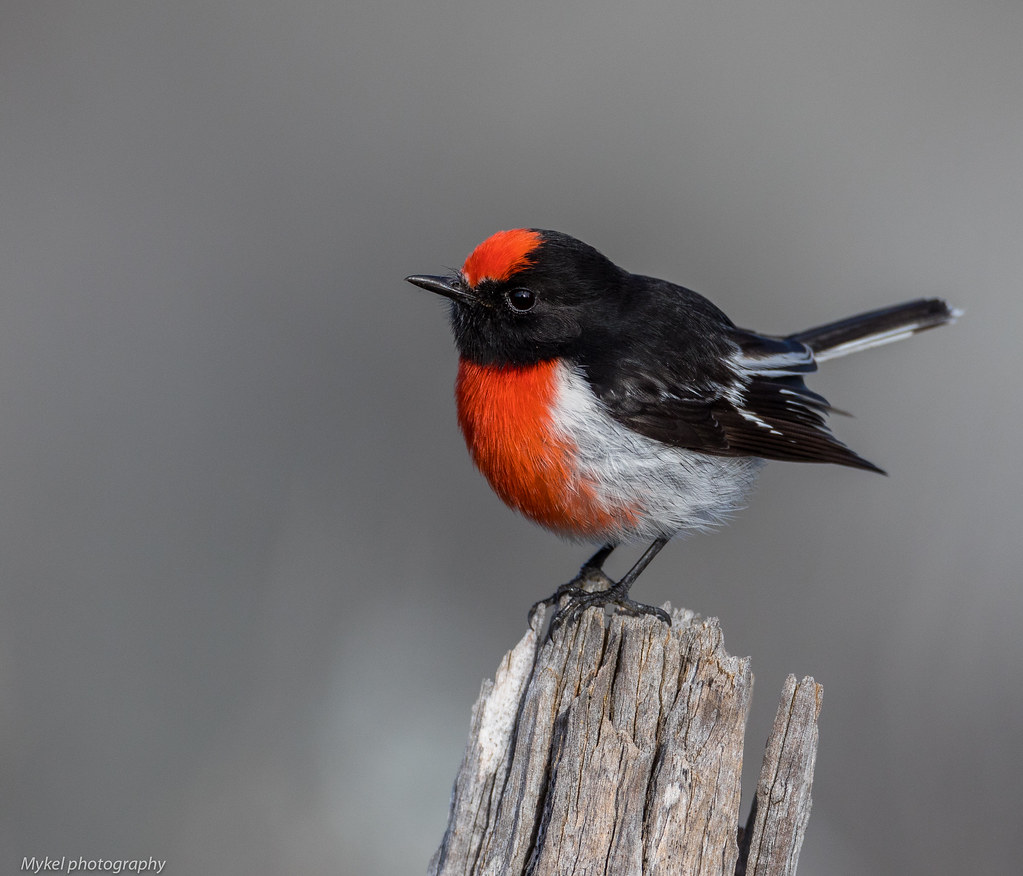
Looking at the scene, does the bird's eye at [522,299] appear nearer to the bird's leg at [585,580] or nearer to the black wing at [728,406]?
the black wing at [728,406]

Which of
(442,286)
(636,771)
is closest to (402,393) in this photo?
(442,286)

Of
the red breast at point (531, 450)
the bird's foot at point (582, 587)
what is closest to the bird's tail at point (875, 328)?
the bird's foot at point (582, 587)

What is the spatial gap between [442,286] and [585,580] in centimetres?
129

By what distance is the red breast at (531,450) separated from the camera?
364 cm

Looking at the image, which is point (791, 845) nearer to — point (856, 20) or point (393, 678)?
point (393, 678)

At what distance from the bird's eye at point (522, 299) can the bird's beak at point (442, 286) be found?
0.48 ft

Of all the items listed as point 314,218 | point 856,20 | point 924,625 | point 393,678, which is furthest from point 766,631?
point 856,20

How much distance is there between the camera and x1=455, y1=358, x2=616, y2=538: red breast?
3.64 meters

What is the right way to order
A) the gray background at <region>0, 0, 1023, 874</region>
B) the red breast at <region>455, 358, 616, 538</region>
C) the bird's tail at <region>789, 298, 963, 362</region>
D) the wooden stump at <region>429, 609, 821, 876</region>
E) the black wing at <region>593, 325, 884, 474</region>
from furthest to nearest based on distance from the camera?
the gray background at <region>0, 0, 1023, 874</region>, the bird's tail at <region>789, 298, 963, 362</region>, the black wing at <region>593, 325, 884, 474</region>, the red breast at <region>455, 358, 616, 538</region>, the wooden stump at <region>429, 609, 821, 876</region>

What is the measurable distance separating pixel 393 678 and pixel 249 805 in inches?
35.2

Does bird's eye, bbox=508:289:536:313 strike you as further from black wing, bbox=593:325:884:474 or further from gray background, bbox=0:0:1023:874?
gray background, bbox=0:0:1023:874

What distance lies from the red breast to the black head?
8 cm

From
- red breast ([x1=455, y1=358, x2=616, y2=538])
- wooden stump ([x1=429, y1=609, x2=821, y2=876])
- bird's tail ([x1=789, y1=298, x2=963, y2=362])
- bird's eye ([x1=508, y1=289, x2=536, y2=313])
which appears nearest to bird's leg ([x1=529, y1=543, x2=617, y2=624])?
red breast ([x1=455, y1=358, x2=616, y2=538])

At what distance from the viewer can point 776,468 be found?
5.95 meters
